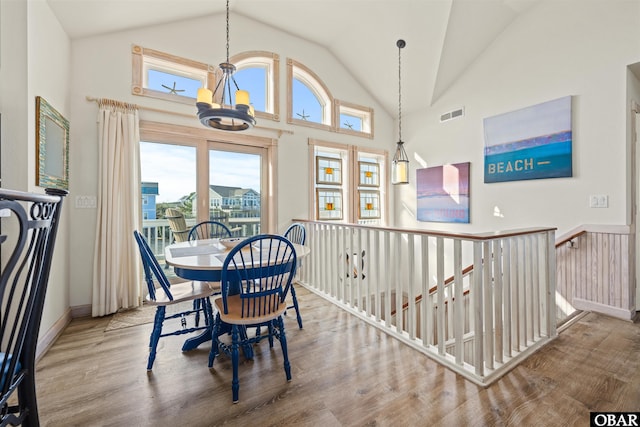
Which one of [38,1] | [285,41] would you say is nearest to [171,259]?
[38,1]

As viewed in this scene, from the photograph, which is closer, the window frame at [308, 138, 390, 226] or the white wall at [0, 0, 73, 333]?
the white wall at [0, 0, 73, 333]

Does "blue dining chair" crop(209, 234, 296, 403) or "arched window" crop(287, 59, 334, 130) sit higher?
"arched window" crop(287, 59, 334, 130)

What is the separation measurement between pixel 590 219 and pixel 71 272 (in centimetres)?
547

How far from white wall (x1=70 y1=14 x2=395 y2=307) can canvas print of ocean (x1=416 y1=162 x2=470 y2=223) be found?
4.62 ft

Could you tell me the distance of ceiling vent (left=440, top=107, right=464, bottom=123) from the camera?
424 cm

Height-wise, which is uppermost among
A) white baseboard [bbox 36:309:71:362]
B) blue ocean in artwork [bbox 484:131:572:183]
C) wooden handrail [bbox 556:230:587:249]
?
blue ocean in artwork [bbox 484:131:572:183]

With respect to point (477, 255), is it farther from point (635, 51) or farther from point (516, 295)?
point (635, 51)

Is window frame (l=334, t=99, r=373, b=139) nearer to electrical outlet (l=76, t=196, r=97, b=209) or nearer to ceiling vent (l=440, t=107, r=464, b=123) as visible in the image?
ceiling vent (l=440, t=107, r=464, b=123)

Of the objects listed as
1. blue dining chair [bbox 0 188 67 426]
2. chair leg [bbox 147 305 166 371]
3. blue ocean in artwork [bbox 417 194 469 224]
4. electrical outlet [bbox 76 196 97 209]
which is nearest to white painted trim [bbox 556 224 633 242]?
blue ocean in artwork [bbox 417 194 469 224]

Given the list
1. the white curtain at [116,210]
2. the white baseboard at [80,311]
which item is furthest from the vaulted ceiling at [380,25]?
the white baseboard at [80,311]

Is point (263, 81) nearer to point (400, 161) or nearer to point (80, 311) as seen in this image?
point (400, 161)

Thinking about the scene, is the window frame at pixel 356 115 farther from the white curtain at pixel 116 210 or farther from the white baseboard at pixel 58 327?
the white baseboard at pixel 58 327

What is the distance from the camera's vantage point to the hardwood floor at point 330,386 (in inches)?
61.0

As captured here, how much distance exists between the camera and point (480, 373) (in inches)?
71.4
